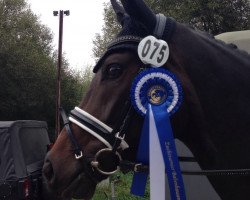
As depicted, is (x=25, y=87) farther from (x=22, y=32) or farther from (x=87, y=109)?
(x=87, y=109)

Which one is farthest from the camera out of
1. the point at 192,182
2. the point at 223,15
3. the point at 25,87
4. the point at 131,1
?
the point at 25,87

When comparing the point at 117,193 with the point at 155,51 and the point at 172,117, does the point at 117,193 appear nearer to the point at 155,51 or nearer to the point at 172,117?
the point at 172,117

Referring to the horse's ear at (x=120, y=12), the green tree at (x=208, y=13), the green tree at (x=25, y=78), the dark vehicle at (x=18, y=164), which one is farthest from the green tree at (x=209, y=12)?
the green tree at (x=25, y=78)

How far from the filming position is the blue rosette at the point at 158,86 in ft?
7.62

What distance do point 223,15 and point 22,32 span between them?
840 inches

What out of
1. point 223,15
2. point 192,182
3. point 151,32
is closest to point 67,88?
point 223,15

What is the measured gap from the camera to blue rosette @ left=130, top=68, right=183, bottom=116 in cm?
232

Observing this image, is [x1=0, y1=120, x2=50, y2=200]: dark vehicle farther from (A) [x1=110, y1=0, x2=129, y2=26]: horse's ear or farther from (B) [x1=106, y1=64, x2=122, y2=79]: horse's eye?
(B) [x1=106, y1=64, x2=122, y2=79]: horse's eye

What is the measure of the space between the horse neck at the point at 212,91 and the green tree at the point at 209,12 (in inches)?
468

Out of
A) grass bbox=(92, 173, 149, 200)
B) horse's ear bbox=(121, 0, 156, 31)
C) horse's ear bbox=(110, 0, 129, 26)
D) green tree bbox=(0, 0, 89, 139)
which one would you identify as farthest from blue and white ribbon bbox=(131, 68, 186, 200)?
green tree bbox=(0, 0, 89, 139)

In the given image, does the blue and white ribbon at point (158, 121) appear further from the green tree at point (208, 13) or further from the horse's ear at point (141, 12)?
the green tree at point (208, 13)

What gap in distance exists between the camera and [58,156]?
2350 mm

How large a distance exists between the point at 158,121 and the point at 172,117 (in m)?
0.08

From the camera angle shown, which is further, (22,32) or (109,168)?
(22,32)
